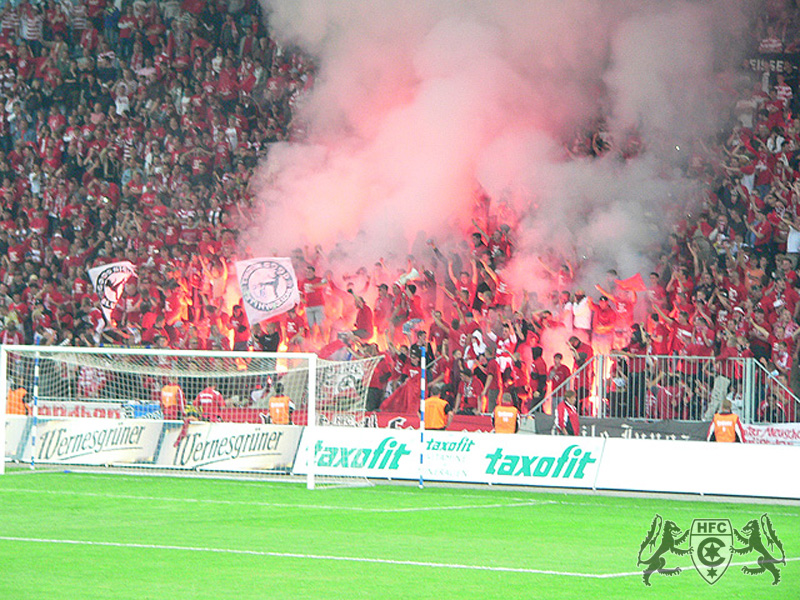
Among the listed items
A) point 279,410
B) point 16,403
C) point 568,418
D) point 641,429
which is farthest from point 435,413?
point 16,403

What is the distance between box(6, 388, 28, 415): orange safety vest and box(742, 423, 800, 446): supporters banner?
937 cm

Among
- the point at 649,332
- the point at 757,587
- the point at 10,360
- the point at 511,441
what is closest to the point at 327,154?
the point at 10,360

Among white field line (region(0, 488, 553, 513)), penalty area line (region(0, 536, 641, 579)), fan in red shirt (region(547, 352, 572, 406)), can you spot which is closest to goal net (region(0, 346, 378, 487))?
white field line (region(0, 488, 553, 513))

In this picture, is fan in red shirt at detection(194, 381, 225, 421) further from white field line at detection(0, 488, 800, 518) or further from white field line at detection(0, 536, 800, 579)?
white field line at detection(0, 536, 800, 579)

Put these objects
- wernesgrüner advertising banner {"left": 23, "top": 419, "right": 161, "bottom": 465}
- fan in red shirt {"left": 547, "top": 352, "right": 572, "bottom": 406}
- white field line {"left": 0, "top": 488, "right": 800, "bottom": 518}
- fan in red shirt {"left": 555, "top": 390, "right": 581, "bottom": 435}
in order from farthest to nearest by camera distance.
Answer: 1. fan in red shirt {"left": 547, "top": 352, "right": 572, "bottom": 406}
2. wernesgrüner advertising banner {"left": 23, "top": 419, "right": 161, "bottom": 465}
3. fan in red shirt {"left": 555, "top": 390, "right": 581, "bottom": 435}
4. white field line {"left": 0, "top": 488, "right": 800, "bottom": 518}

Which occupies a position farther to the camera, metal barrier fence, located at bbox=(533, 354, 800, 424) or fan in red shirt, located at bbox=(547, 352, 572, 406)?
fan in red shirt, located at bbox=(547, 352, 572, 406)

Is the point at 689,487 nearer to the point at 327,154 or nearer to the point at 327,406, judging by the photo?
the point at 327,406

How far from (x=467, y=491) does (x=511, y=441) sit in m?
0.87

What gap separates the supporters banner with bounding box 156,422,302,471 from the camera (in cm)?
1530

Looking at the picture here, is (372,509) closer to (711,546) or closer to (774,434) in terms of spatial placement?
(711,546)

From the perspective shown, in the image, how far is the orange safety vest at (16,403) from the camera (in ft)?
57.8

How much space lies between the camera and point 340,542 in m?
9.86

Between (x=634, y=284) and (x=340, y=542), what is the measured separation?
8945mm

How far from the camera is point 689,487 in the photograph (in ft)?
44.3
